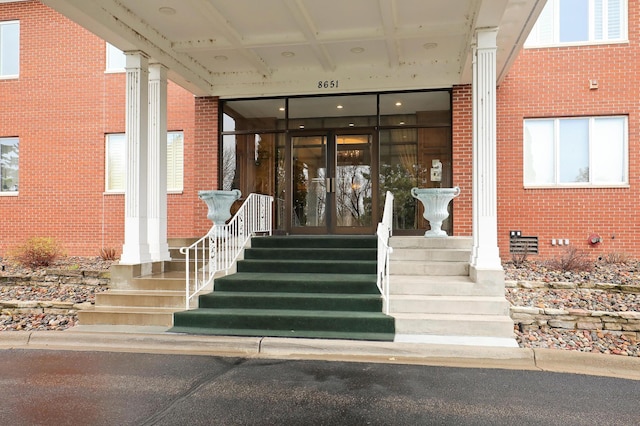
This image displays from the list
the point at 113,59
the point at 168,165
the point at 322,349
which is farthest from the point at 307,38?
the point at 113,59

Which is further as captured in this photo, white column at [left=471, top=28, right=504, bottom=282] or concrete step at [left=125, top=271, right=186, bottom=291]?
concrete step at [left=125, top=271, right=186, bottom=291]

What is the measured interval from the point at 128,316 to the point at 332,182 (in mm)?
5180

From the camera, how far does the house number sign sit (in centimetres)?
946

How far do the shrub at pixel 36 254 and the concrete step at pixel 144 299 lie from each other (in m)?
3.96

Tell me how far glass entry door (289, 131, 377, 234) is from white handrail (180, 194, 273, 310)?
2.66ft

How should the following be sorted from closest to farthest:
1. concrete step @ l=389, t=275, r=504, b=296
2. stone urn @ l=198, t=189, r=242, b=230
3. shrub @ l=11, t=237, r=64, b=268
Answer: concrete step @ l=389, t=275, r=504, b=296
stone urn @ l=198, t=189, r=242, b=230
shrub @ l=11, t=237, r=64, b=268

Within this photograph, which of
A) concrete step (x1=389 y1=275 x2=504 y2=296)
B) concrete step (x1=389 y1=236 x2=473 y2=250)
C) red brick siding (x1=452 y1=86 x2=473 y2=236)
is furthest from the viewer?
red brick siding (x1=452 y1=86 x2=473 y2=236)

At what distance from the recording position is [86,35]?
39.9ft

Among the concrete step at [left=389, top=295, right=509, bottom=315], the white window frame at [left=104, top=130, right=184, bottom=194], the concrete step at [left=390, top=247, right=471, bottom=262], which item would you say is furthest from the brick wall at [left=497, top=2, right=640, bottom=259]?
the white window frame at [left=104, top=130, right=184, bottom=194]

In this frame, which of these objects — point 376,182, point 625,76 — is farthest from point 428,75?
point 625,76

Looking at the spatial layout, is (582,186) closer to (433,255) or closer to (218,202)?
(433,255)

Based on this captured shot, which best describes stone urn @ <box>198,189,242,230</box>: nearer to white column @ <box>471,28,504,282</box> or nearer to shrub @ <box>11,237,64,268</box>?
shrub @ <box>11,237,64,268</box>

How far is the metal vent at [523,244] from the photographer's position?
9.92 m

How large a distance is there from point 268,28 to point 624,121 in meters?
8.06
